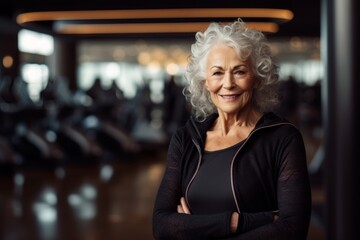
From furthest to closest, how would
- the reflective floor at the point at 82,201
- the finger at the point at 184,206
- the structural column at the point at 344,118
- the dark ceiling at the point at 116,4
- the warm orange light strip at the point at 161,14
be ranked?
the warm orange light strip at the point at 161,14
the dark ceiling at the point at 116,4
the reflective floor at the point at 82,201
the structural column at the point at 344,118
the finger at the point at 184,206

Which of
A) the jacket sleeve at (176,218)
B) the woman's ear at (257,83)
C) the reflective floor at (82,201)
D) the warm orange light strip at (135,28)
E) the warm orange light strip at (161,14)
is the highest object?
the warm orange light strip at (135,28)

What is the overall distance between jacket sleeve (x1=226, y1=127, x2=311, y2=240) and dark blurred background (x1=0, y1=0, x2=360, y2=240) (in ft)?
1.35

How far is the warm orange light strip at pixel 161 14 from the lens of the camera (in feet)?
30.7

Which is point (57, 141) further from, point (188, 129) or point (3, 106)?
point (188, 129)

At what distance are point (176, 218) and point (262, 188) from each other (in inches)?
8.7

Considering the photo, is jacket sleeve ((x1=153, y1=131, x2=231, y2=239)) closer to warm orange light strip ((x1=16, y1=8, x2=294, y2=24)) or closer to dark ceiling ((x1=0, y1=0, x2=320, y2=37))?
dark ceiling ((x1=0, y1=0, x2=320, y2=37))

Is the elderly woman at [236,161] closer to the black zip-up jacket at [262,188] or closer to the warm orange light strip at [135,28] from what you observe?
the black zip-up jacket at [262,188]

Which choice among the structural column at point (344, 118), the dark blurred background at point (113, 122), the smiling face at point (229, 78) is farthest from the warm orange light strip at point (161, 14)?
the smiling face at point (229, 78)

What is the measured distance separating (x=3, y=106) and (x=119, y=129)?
2.00 m

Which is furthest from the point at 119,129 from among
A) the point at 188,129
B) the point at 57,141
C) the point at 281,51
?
the point at 281,51

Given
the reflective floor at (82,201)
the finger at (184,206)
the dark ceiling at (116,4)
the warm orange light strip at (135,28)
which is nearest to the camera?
the finger at (184,206)

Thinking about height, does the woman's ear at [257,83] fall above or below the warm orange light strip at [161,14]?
below

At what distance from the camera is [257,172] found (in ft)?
4.90

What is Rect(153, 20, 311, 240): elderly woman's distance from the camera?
1.48 meters
